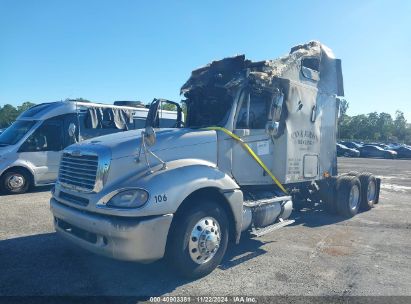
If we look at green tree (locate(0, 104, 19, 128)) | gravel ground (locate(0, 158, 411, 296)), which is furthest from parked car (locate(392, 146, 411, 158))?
green tree (locate(0, 104, 19, 128))

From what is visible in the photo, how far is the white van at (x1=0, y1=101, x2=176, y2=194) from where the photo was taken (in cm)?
1114

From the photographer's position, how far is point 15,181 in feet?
36.7

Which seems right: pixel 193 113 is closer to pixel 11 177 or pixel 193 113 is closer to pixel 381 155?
pixel 11 177

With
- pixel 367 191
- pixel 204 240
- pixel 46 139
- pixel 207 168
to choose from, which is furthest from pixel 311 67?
pixel 46 139

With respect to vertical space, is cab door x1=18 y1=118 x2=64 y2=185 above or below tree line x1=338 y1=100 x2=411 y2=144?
below

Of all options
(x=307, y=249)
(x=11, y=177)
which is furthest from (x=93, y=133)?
(x=307, y=249)

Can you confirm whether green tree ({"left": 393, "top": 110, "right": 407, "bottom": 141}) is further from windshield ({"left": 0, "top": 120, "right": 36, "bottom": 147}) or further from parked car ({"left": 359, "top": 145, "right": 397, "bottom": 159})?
windshield ({"left": 0, "top": 120, "right": 36, "bottom": 147})

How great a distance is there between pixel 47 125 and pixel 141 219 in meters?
8.88

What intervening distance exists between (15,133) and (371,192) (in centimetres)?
1104

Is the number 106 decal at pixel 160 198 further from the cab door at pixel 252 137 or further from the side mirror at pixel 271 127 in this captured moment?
the side mirror at pixel 271 127

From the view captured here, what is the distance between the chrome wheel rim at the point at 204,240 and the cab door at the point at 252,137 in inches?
49.3

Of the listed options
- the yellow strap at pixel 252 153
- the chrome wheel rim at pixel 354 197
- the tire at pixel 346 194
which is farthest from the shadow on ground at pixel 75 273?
the chrome wheel rim at pixel 354 197

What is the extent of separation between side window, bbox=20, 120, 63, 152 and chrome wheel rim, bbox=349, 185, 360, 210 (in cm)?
912

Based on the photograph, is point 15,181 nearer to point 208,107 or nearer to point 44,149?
point 44,149
